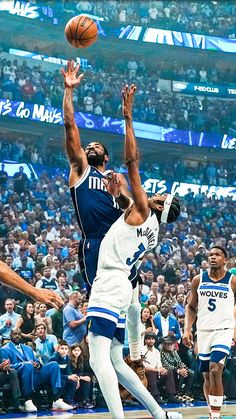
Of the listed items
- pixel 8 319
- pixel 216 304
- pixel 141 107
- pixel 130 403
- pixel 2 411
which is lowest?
pixel 141 107

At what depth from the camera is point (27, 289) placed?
13.7ft

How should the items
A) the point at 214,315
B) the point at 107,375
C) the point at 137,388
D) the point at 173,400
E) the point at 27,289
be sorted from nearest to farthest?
the point at 27,289 < the point at 107,375 < the point at 137,388 < the point at 214,315 < the point at 173,400

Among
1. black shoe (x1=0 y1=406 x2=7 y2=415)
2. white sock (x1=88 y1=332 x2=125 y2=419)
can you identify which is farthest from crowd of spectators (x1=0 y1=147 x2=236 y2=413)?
white sock (x1=88 y1=332 x2=125 y2=419)

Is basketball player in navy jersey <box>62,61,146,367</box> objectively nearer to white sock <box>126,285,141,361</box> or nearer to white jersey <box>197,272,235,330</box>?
white sock <box>126,285,141,361</box>

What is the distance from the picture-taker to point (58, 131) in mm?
32781

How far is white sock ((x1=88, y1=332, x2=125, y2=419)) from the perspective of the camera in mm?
6105

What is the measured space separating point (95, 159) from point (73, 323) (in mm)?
4743

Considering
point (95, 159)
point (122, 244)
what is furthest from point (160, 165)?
point (122, 244)

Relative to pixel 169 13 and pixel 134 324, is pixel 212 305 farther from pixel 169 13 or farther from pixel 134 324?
pixel 169 13

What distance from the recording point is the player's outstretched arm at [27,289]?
13.8 ft

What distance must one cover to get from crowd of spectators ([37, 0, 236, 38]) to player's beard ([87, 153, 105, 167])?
30605 millimetres

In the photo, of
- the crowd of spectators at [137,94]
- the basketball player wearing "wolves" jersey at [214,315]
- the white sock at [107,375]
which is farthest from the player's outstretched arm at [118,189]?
the crowd of spectators at [137,94]

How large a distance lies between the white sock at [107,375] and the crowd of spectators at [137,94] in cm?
2451

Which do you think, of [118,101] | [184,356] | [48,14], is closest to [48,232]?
[184,356]
